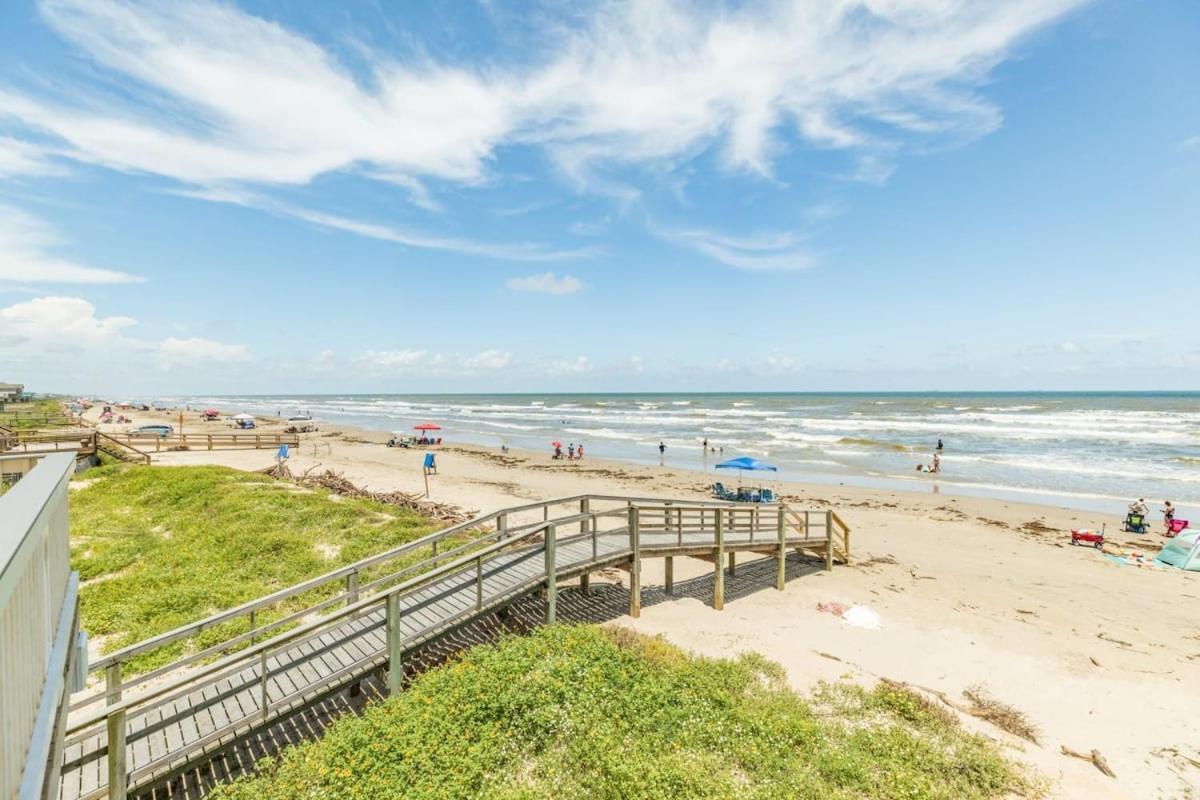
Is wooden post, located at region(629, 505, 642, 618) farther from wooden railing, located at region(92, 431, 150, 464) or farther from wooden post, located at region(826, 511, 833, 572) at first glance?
wooden railing, located at region(92, 431, 150, 464)

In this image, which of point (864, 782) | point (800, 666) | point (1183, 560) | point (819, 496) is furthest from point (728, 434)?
point (864, 782)

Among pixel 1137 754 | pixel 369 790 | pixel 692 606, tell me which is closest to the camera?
pixel 369 790

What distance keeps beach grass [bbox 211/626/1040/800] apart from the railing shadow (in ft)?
2.32

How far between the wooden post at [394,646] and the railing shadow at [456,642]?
1.67 feet

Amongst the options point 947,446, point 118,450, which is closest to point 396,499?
point 118,450

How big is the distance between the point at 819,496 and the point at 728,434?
30.9 m

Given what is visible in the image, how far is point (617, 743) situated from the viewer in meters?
6.18

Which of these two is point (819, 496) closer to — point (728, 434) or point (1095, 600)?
point (1095, 600)

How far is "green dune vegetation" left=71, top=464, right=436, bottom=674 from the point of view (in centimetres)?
1110

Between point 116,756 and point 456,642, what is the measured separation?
4.55 meters

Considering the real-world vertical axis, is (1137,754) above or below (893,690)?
below

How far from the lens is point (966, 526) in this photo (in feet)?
75.8

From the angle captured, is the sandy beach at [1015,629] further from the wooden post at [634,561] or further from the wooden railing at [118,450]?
the wooden railing at [118,450]

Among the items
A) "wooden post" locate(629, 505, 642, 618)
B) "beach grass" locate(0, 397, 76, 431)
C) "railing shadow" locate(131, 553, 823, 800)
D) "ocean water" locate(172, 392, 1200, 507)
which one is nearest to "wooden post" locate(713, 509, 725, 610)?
"railing shadow" locate(131, 553, 823, 800)
